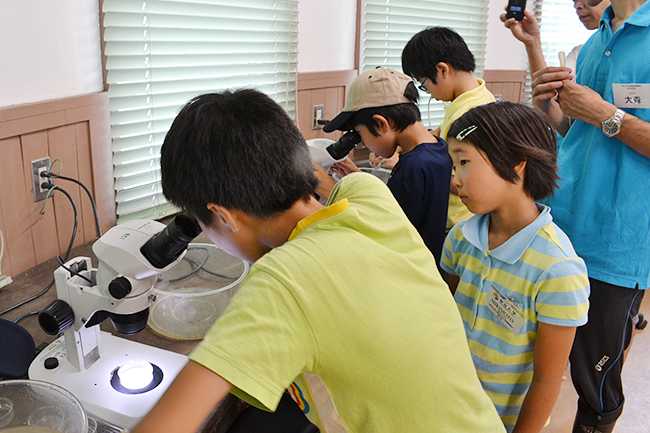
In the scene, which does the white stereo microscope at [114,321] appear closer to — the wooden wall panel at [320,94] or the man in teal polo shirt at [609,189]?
the man in teal polo shirt at [609,189]

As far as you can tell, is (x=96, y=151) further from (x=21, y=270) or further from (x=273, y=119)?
(x=273, y=119)

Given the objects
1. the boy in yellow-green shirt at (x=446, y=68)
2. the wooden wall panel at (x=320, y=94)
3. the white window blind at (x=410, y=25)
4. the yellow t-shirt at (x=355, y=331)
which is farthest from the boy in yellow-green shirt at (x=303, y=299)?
the white window blind at (x=410, y=25)

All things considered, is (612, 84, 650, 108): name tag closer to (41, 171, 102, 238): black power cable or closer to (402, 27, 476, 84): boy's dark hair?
(402, 27, 476, 84): boy's dark hair

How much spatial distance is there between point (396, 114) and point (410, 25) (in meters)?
1.71

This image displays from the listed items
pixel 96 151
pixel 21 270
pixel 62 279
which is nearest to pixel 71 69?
pixel 96 151

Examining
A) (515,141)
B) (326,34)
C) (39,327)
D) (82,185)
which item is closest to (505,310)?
(515,141)

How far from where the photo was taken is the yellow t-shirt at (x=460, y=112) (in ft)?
6.13

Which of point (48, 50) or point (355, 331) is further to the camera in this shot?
point (48, 50)

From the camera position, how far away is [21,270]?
4.72ft

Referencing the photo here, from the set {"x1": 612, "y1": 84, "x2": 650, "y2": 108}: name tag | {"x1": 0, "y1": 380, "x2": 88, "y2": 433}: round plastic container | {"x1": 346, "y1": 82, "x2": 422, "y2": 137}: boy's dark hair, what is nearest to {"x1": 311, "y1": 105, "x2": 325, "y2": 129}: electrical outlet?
{"x1": 346, "y1": 82, "x2": 422, "y2": 137}: boy's dark hair

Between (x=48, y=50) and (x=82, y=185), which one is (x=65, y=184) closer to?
(x=82, y=185)

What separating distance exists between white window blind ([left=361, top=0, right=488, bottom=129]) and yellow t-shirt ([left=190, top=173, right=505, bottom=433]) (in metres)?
2.29

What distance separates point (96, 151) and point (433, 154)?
1.10 metres

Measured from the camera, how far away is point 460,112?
6.25 ft
